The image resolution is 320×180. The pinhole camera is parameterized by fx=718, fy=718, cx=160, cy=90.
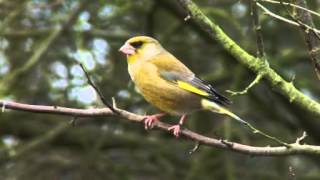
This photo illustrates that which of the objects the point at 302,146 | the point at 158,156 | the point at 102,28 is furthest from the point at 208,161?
the point at 302,146

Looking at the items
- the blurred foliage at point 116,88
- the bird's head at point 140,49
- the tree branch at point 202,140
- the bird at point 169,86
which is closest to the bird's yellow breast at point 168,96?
the bird at point 169,86

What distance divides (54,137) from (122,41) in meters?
1.08

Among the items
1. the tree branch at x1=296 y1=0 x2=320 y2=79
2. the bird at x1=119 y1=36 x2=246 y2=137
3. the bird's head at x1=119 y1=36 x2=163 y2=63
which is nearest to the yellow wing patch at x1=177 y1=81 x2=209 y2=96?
the bird at x1=119 y1=36 x2=246 y2=137

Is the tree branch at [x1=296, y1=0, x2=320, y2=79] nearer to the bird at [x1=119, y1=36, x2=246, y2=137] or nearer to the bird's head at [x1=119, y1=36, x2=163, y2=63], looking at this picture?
the bird at [x1=119, y1=36, x2=246, y2=137]

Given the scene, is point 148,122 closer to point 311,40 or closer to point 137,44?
point 311,40

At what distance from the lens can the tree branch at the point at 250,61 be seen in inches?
139

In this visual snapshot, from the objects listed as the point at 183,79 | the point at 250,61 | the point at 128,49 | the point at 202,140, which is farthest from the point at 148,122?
the point at 128,49

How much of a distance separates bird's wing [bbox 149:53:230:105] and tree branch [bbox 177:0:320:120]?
0.42m

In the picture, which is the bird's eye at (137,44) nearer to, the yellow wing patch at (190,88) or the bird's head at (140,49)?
the bird's head at (140,49)

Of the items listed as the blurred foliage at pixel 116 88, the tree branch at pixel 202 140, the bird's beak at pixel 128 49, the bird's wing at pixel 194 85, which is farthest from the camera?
the blurred foliage at pixel 116 88

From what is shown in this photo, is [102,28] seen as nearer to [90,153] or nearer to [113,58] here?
[113,58]

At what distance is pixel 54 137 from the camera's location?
624cm

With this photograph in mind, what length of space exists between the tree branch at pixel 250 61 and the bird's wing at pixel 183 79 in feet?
1.39

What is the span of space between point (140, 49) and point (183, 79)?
43cm
